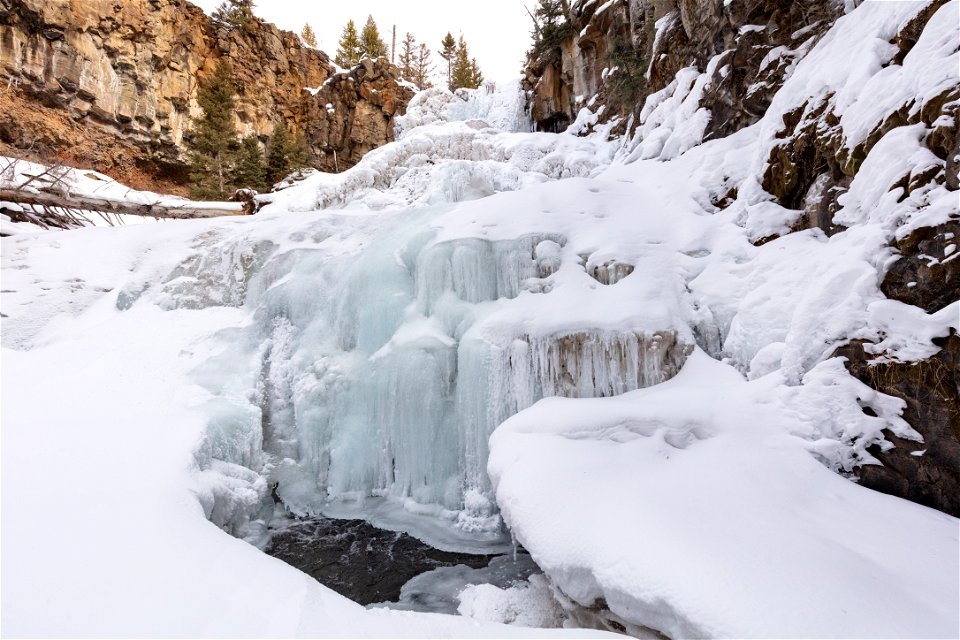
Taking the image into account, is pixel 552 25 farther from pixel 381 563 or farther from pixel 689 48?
pixel 381 563

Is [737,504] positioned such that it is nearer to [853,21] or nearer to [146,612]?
[146,612]

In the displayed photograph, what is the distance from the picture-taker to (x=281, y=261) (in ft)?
22.5

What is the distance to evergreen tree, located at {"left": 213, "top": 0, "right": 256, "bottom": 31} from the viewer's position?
20.5m

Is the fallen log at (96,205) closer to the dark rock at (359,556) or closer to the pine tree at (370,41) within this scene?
the dark rock at (359,556)

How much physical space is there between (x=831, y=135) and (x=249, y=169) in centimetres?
1822

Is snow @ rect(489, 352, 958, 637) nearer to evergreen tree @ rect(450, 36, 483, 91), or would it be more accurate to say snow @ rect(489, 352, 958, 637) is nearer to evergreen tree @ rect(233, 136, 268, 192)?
evergreen tree @ rect(233, 136, 268, 192)

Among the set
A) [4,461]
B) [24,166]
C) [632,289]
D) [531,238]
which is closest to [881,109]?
[632,289]

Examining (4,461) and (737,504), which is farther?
(4,461)

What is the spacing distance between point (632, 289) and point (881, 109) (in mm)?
2549

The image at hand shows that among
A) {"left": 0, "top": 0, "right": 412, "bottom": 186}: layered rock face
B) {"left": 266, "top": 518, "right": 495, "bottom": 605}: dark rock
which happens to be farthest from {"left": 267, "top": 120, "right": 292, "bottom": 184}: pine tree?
{"left": 266, "top": 518, "right": 495, "bottom": 605}: dark rock

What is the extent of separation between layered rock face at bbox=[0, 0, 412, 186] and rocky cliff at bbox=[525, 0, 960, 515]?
15.5 meters

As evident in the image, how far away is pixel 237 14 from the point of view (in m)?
20.8

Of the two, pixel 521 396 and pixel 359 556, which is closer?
pixel 359 556

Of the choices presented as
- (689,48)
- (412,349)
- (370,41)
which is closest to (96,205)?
(412,349)
